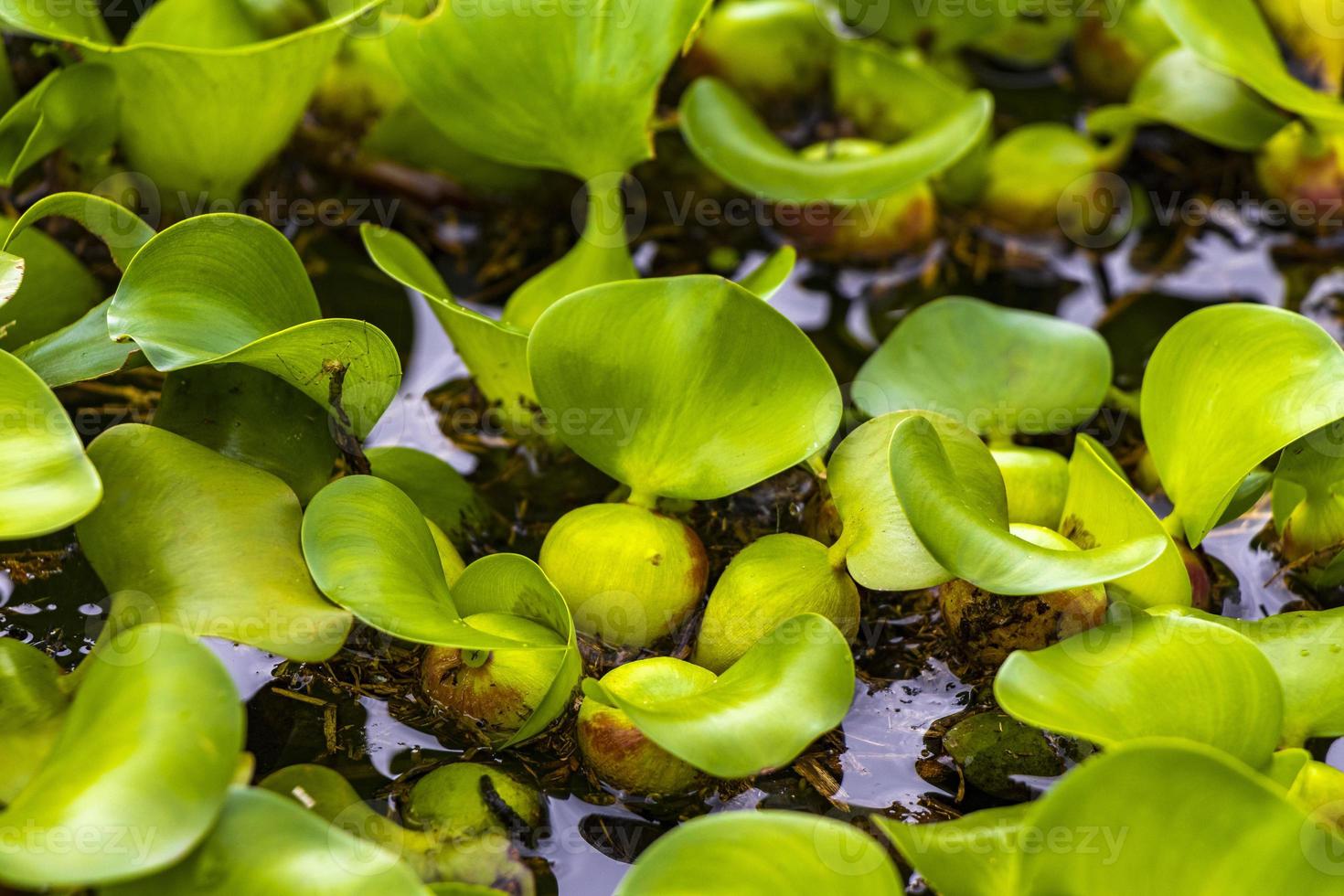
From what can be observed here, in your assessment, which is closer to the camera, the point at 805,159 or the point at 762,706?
the point at 762,706

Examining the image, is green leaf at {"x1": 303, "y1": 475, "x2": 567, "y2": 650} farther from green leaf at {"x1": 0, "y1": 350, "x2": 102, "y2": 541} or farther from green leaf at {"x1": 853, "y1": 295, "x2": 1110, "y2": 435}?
green leaf at {"x1": 853, "y1": 295, "x2": 1110, "y2": 435}

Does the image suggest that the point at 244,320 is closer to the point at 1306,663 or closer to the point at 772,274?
the point at 772,274

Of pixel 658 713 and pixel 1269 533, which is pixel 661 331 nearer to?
pixel 658 713

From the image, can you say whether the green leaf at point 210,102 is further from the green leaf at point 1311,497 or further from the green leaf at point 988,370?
the green leaf at point 1311,497

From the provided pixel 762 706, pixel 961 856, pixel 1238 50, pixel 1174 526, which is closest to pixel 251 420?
pixel 762 706

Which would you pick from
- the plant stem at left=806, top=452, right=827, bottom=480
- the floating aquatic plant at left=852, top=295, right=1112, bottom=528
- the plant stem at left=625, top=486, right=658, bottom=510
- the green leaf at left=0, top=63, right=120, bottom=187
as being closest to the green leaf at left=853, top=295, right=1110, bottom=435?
the floating aquatic plant at left=852, top=295, right=1112, bottom=528

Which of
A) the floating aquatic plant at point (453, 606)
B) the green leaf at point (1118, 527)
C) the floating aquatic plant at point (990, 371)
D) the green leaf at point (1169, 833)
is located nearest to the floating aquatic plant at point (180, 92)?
the floating aquatic plant at point (453, 606)
